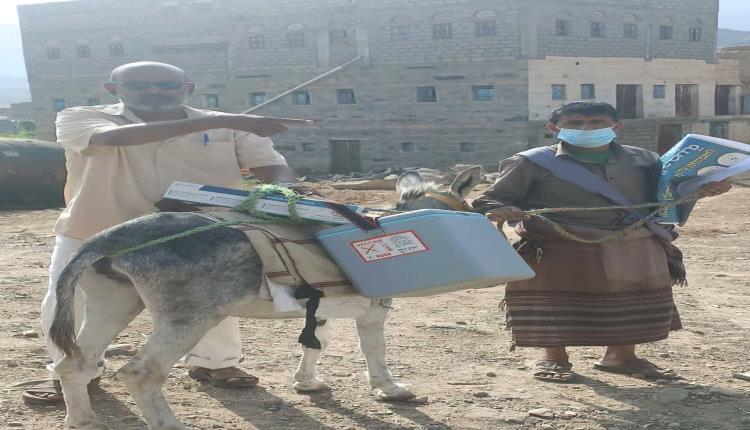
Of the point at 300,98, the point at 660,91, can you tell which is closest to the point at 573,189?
the point at 300,98

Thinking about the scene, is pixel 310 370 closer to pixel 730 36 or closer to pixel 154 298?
pixel 154 298

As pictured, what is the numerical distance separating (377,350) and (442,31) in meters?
22.8

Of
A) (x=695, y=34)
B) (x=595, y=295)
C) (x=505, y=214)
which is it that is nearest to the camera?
(x=505, y=214)

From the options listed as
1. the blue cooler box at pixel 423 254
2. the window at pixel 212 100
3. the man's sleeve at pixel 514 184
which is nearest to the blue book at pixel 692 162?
the man's sleeve at pixel 514 184

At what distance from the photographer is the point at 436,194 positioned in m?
3.78

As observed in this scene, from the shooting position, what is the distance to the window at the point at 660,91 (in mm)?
27858

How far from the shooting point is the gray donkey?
3.21 m

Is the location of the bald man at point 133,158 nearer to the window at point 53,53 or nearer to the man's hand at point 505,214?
the man's hand at point 505,214

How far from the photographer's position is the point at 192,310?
10.8 feet

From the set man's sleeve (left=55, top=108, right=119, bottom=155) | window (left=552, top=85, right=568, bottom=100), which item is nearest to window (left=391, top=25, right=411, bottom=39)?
window (left=552, top=85, right=568, bottom=100)

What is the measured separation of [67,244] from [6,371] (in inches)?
51.0

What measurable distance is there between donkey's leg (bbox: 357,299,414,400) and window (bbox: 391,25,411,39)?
75.1 feet

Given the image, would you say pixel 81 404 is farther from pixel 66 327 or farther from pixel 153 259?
pixel 153 259

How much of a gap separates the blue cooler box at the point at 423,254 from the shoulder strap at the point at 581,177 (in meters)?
1.06
